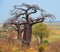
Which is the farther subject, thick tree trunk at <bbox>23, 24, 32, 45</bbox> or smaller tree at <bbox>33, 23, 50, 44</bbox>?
smaller tree at <bbox>33, 23, 50, 44</bbox>

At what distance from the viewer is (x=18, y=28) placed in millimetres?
25297

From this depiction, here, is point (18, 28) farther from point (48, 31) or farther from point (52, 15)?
point (48, 31)

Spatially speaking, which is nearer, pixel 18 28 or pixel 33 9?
pixel 33 9

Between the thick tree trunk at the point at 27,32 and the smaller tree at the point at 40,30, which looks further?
the smaller tree at the point at 40,30

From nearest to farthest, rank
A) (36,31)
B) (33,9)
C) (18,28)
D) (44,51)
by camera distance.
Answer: (44,51) → (33,9) → (18,28) → (36,31)

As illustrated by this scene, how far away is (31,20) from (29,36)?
1341 millimetres

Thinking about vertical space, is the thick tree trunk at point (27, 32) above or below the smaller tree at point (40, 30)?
above

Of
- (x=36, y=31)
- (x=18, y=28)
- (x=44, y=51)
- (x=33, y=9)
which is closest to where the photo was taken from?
(x=44, y=51)

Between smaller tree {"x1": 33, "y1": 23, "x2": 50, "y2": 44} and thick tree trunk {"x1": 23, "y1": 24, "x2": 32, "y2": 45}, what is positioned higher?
thick tree trunk {"x1": 23, "y1": 24, "x2": 32, "y2": 45}

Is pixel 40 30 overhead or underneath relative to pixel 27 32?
underneath

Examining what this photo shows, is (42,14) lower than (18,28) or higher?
higher

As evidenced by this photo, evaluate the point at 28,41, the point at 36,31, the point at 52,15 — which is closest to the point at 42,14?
the point at 52,15

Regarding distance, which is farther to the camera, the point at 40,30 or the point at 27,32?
the point at 40,30

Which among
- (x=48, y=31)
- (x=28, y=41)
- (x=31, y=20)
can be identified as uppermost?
(x=31, y=20)
